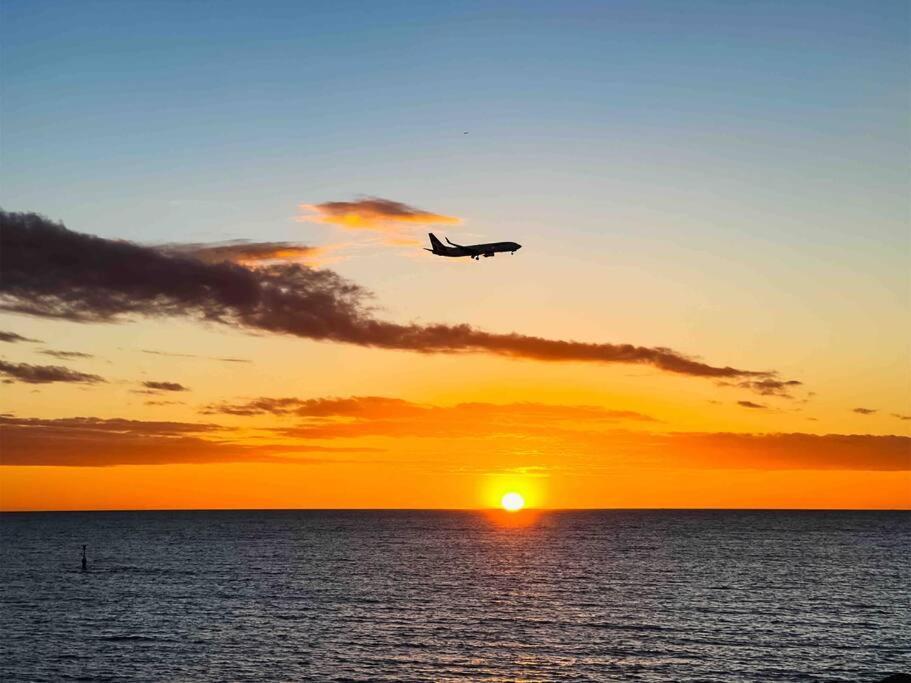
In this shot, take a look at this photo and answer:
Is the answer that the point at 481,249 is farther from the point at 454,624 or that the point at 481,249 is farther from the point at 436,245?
the point at 454,624

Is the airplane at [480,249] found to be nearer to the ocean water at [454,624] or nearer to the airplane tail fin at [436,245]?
the airplane tail fin at [436,245]

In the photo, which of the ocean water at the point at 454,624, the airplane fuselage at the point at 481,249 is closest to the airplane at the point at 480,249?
the airplane fuselage at the point at 481,249

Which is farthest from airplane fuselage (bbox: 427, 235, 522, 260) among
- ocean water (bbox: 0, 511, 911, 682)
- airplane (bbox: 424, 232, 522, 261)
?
ocean water (bbox: 0, 511, 911, 682)

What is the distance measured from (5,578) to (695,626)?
107m

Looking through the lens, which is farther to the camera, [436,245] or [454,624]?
[436,245]

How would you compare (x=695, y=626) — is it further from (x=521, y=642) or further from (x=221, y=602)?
(x=221, y=602)

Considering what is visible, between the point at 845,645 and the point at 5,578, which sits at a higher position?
the point at 845,645

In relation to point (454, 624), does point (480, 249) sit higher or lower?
higher

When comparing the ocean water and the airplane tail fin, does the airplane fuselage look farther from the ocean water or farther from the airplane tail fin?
the ocean water

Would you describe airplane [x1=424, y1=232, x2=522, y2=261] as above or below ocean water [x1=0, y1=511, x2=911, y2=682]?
above

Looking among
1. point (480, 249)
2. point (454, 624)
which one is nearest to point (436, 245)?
point (480, 249)

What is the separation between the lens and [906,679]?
63.8 m

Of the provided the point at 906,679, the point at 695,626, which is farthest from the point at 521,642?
the point at 906,679

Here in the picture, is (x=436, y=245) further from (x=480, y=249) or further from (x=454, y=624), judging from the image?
(x=454, y=624)
